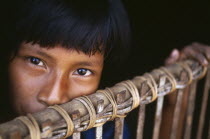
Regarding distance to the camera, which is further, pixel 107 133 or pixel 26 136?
pixel 107 133

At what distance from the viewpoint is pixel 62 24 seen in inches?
40.9

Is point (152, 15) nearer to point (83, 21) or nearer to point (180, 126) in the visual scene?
point (180, 126)

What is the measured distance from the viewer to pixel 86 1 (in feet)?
3.51

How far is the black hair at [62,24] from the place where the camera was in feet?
3.41

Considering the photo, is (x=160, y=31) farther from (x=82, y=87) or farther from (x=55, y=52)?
(x=55, y=52)

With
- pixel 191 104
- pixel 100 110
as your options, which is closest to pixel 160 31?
pixel 191 104

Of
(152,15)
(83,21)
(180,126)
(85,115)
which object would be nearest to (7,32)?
(83,21)

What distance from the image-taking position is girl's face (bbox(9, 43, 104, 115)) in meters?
1.04

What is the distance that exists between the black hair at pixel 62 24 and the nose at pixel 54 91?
0.51 feet

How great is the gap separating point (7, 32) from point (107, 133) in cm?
80

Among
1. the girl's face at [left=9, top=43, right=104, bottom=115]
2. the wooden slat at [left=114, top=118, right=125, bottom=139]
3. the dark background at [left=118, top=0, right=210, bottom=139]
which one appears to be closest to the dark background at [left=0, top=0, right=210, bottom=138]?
the dark background at [left=118, top=0, right=210, bottom=139]

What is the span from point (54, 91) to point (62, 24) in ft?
0.97

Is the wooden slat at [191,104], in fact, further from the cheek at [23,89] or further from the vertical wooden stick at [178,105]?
the cheek at [23,89]

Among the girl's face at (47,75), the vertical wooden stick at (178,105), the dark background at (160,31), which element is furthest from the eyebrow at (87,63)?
the dark background at (160,31)
